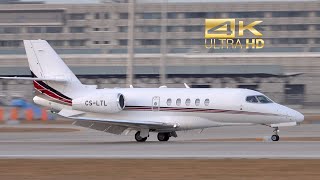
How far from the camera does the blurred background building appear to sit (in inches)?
3969

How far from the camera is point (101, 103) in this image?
41938mm

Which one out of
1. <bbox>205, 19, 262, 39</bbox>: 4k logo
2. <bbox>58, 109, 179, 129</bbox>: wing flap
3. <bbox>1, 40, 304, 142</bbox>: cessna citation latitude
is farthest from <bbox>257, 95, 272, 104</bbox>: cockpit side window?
<bbox>205, 19, 262, 39</bbox>: 4k logo

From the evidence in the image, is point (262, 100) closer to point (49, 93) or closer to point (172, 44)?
point (49, 93)

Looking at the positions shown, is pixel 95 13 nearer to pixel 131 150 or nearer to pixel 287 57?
pixel 287 57

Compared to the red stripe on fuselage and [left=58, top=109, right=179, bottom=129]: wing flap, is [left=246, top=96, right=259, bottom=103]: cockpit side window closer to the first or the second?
[left=58, top=109, right=179, bottom=129]: wing flap

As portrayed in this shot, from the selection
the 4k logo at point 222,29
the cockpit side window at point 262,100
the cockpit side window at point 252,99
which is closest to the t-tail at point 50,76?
the cockpit side window at point 252,99

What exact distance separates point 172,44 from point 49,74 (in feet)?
339

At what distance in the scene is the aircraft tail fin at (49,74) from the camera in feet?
140

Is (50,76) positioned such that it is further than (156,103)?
Yes

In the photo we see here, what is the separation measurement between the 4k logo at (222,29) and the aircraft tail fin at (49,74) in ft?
250
